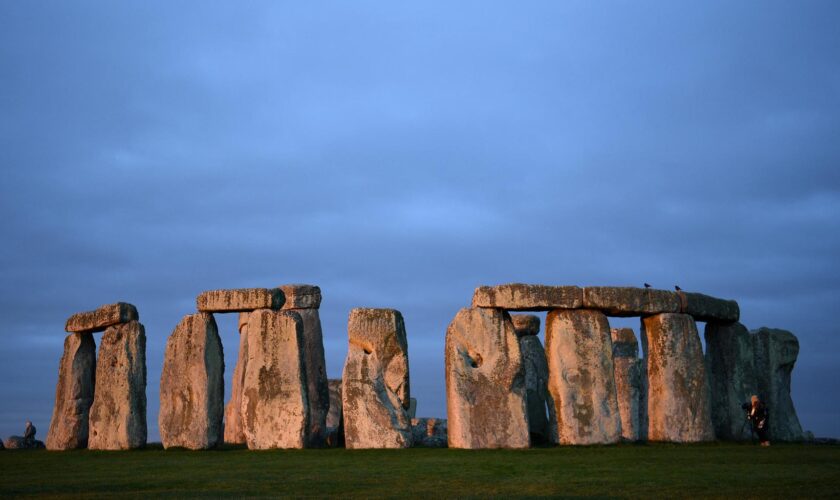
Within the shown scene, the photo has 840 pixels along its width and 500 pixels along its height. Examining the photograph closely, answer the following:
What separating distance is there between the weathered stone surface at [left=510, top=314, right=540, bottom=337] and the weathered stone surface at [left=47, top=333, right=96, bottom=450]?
9.41 m

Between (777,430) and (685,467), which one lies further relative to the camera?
(777,430)

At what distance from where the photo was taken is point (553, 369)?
18453 millimetres

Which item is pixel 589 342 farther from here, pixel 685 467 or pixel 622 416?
pixel 685 467

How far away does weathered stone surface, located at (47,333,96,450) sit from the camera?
21750 mm

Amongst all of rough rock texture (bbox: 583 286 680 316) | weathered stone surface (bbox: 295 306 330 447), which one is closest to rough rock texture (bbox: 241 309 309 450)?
weathered stone surface (bbox: 295 306 330 447)

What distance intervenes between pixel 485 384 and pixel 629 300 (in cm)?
335

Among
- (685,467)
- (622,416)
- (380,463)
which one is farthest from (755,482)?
(622,416)

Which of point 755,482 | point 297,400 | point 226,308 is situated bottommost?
point 755,482

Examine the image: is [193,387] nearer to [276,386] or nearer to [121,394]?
[276,386]

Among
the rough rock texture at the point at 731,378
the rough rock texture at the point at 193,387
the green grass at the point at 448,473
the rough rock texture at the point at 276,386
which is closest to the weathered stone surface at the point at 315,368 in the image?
the rough rock texture at the point at 276,386

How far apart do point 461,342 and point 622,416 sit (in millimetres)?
4511

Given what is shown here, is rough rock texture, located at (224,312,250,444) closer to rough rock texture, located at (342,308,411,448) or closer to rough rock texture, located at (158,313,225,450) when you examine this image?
rough rock texture, located at (158,313,225,450)

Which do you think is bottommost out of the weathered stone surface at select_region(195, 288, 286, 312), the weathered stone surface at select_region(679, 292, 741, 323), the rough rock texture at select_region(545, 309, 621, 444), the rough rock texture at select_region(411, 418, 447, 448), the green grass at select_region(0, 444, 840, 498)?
the green grass at select_region(0, 444, 840, 498)

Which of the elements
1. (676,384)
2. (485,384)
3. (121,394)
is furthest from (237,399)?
(676,384)
